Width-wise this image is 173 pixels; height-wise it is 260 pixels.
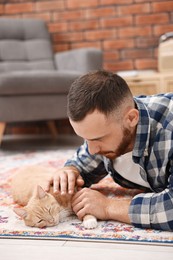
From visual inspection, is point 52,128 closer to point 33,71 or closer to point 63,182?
point 33,71

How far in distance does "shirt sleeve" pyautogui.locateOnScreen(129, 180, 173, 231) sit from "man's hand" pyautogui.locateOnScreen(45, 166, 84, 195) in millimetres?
214

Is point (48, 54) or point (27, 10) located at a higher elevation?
point (27, 10)

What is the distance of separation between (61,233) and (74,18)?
2.93 m

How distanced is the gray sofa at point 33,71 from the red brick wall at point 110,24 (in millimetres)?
221

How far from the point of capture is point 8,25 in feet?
11.7

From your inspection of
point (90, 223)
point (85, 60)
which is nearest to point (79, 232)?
point (90, 223)

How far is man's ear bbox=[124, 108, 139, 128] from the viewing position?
1.12 meters

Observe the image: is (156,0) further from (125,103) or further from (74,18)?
(125,103)

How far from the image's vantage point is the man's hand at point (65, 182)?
1.27m

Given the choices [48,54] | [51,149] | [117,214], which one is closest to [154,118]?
[117,214]

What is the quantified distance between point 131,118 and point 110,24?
273 centimetres

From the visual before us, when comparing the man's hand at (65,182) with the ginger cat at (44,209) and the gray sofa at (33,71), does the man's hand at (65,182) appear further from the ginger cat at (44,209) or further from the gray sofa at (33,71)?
the gray sofa at (33,71)

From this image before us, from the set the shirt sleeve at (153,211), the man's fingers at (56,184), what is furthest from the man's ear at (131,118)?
the man's fingers at (56,184)

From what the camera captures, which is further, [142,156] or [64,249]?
[142,156]
